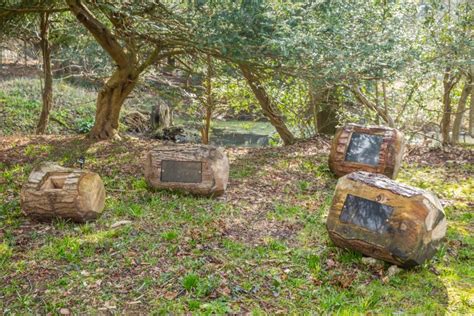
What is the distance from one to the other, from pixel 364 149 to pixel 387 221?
9.77 feet

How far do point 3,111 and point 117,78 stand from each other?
6.94 metres

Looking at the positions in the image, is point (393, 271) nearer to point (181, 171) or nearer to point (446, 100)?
point (181, 171)

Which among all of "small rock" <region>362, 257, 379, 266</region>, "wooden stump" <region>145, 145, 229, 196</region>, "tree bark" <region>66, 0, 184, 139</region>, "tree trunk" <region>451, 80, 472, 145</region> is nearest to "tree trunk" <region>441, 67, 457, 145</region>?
"tree trunk" <region>451, 80, 472, 145</region>

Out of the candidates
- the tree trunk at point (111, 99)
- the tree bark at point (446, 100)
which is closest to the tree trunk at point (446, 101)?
the tree bark at point (446, 100)

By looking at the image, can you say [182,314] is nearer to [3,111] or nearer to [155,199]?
[155,199]

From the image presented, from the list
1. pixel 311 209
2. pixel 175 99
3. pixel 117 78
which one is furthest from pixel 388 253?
pixel 175 99

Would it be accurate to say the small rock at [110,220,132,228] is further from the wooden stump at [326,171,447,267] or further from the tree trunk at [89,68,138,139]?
→ the tree trunk at [89,68,138,139]

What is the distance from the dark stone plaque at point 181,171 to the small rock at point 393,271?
2698mm

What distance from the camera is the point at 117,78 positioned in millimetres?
8711

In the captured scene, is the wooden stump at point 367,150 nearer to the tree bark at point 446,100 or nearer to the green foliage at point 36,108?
the tree bark at point 446,100

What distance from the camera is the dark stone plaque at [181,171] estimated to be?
5766 millimetres

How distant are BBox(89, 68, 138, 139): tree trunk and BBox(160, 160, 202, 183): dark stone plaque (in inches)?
141

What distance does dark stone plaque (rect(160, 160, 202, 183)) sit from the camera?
577cm

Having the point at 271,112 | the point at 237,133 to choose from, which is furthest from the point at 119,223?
the point at 237,133
